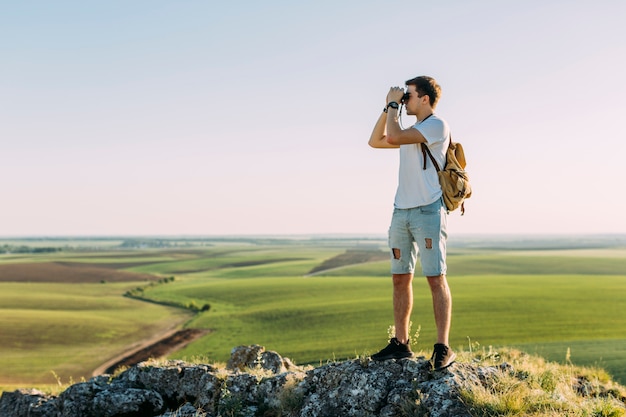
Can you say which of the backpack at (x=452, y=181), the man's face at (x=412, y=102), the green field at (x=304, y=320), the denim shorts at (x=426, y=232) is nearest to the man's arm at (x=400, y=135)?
the backpack at (x=452, y=181)

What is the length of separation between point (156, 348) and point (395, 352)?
2883 centimetres

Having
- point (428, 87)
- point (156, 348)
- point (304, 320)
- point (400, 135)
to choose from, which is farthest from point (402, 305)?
point (304, 320)

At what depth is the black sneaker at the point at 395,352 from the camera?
6443 mm

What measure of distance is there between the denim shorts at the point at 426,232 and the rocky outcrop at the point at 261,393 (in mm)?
1192

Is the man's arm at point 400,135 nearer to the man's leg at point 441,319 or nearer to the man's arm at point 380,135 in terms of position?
the man's arm at point 380,135

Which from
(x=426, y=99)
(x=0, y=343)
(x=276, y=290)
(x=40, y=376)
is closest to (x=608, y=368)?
(x=426, y=99)

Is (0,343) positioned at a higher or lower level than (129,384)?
lower

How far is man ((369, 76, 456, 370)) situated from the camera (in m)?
6.02

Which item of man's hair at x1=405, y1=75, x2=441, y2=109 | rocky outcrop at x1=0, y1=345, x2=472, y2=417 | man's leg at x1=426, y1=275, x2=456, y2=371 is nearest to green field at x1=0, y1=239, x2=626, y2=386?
man's leg at x1=426, y1=275, x2=456, y2=371

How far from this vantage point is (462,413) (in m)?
5.40

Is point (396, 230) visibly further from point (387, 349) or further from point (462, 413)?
point (462, 413)

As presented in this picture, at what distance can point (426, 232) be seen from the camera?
19.7 ft

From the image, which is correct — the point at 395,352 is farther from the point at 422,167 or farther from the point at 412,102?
the point at 412,102

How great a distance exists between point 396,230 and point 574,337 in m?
24.8
